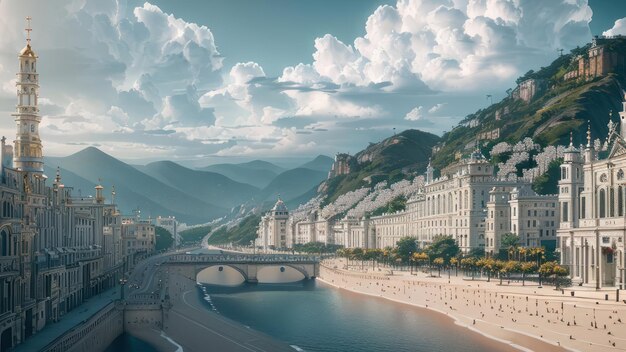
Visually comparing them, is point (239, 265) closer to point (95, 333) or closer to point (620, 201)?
point (620, 201)

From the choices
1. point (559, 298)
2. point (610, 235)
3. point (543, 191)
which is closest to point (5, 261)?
point (559, 298)

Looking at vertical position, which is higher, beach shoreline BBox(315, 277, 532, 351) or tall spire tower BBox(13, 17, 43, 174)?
tall spire tower BBox(13, 17, 43, 174)

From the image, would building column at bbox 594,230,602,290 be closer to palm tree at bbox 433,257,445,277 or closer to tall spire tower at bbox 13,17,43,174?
palm tree at bbox 433,257,445,277

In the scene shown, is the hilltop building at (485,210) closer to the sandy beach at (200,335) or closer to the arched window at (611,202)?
the arched window at (611,202)

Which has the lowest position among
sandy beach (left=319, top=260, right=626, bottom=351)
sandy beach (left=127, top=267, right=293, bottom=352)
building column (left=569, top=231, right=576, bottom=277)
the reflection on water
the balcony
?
the reflection on water

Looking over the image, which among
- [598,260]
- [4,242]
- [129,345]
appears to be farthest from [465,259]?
[4,242]

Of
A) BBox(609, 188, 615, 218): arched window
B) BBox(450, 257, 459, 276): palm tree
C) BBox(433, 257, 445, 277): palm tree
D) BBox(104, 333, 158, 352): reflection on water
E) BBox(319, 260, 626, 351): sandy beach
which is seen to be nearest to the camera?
BBox(319, 260, 626, 351): sandy beach

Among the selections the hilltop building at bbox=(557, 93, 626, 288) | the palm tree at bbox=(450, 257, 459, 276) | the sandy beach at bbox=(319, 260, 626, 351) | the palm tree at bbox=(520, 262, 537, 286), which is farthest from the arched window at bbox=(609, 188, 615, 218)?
the palm tree at bbox=(450, 257, 459, 276)
